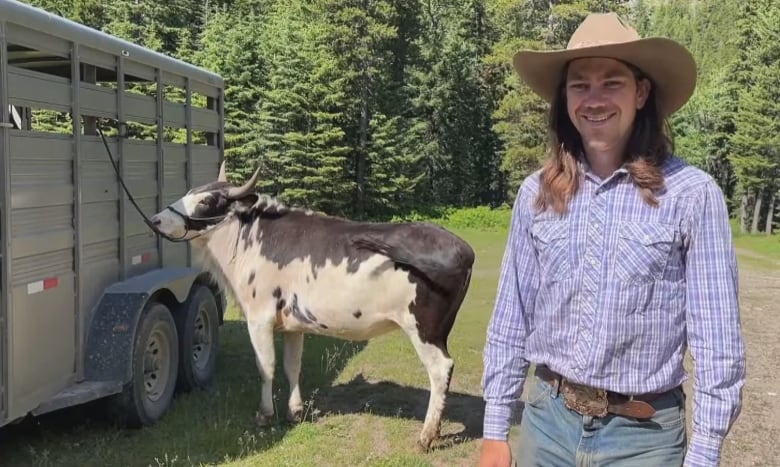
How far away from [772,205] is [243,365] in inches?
1245

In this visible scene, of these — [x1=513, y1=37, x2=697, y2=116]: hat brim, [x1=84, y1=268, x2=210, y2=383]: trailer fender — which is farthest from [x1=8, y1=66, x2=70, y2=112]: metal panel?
[x1=513, y1=37, x2=697, y2=116]: hat brim

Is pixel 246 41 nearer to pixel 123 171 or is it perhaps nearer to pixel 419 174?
pixel 419 174

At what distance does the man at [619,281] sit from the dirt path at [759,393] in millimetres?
4135

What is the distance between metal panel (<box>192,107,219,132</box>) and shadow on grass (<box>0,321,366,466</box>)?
2.80 meters

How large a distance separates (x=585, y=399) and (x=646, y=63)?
113 cm

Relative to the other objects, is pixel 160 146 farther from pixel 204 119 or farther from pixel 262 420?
pixel 262 420

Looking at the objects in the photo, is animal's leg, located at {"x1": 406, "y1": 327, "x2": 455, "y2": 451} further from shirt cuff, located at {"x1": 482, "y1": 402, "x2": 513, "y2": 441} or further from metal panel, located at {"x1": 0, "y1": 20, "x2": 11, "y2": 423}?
shirt cuff, located at {"x1": 482, "y1": 402, "x2": 513, "y2": 441}

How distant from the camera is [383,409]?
7039 millimetres

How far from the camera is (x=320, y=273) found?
20.9 ft

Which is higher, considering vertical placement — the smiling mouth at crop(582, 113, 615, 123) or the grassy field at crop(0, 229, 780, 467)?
the smiling mouth at crop(582, 113, 615, 123)

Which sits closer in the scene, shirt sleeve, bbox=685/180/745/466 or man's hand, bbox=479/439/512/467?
shirt sleeve, bbox=685/180/745/466

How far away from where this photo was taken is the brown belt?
2.31 m

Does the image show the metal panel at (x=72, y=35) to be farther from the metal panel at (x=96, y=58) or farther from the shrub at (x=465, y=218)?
the shrub at (x=465, y=218)

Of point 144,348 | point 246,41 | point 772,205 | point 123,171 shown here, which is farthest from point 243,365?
point 772,205
